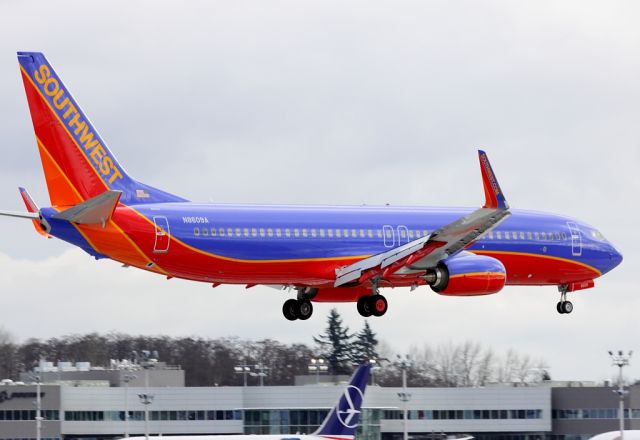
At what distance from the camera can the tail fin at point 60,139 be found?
5831cm

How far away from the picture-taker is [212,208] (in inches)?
2413

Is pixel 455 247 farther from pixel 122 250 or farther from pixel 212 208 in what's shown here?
pixel 122 250

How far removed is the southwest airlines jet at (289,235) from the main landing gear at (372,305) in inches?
2.4

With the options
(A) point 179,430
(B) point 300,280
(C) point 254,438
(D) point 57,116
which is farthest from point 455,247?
(A) point 179,430

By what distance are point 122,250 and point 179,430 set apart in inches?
1820

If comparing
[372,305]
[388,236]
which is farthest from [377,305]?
[388,236]

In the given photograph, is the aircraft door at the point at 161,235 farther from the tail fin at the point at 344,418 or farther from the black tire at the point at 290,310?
the tail fin at the point at 344,418

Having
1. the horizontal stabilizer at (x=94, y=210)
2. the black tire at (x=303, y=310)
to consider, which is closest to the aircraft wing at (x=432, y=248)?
the black tire at (x=303, y=310)

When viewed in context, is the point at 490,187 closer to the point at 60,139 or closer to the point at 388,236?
the point at 388,236

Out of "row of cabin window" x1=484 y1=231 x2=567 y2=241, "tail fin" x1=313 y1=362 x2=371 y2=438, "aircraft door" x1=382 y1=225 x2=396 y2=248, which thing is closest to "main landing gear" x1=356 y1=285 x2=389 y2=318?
"aircraft door" x1=382 y1=225 x2=396 y2=248

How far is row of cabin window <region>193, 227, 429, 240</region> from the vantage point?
60.4 meters

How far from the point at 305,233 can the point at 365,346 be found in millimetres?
92010

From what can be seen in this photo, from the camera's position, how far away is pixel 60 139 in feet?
192

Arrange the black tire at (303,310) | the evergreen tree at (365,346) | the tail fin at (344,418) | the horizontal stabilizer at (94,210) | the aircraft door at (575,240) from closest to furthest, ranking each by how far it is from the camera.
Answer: the horizontal stabilizer at (94,210), the black tire at (303,310), the tail fin at (344,418), the aircraft door at (575,240), the evergreen tree at (365,346)
